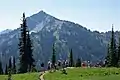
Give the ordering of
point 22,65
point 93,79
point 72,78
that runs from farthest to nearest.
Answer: point 22,65
point 72,78
point 93,79

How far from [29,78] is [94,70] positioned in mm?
9185

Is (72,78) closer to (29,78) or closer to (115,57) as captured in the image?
(29,78)

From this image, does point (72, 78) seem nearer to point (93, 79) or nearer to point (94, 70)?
point (93, 79)

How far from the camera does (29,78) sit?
48469 millimetres

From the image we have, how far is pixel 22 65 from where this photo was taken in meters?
93.7

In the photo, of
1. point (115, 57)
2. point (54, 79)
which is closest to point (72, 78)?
point (54, 79)

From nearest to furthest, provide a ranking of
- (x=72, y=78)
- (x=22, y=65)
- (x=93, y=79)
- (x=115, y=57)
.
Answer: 1. (x=93, y=79)
2. (x=72, y=78)
3. (x=22, y=65)
4. (x=115, y=57)

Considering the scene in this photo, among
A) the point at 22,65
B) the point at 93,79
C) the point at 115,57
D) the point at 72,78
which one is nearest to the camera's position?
the point at 93,79

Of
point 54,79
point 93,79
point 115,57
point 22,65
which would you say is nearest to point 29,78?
point 54,79

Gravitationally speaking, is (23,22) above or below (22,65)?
above

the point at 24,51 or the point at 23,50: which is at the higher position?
the point at 23,50

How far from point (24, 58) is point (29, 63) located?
1907mm

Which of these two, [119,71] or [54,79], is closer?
[54,79]

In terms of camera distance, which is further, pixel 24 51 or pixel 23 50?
pixel 24 51
